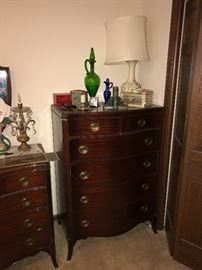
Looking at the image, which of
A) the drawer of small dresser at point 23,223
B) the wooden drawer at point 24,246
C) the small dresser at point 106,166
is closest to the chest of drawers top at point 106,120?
the small dresser at point 106,166

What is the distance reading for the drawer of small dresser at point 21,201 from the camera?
59.0 inches

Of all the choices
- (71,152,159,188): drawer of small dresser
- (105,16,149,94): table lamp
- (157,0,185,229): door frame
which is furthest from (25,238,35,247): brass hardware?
(105,16,149,94): table lamp

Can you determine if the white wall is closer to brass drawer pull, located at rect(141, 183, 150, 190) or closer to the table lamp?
the table lamp

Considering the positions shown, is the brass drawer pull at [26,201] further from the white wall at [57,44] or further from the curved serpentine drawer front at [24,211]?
the white wall at [57,44]

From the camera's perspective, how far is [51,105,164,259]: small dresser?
63.6 inches

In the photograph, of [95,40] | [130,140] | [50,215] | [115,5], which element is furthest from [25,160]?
[115,5]

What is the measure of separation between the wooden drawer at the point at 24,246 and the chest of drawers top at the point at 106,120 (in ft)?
2.65

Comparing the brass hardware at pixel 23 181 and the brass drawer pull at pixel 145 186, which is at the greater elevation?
the brass hardware at pixel 23 181

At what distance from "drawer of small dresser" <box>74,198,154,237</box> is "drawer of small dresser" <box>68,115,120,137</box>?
650 millimetres

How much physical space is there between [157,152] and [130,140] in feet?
1.06

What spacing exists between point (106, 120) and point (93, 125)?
10 centimetres

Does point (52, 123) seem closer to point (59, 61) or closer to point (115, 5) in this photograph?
point (59, 61)

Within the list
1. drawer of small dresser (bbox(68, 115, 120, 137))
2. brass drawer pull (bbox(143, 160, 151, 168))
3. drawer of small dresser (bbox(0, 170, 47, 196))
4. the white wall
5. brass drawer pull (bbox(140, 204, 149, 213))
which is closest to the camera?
drawer of small dresser (bbox(0, 170, 47, 196))

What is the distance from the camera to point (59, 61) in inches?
77.8
